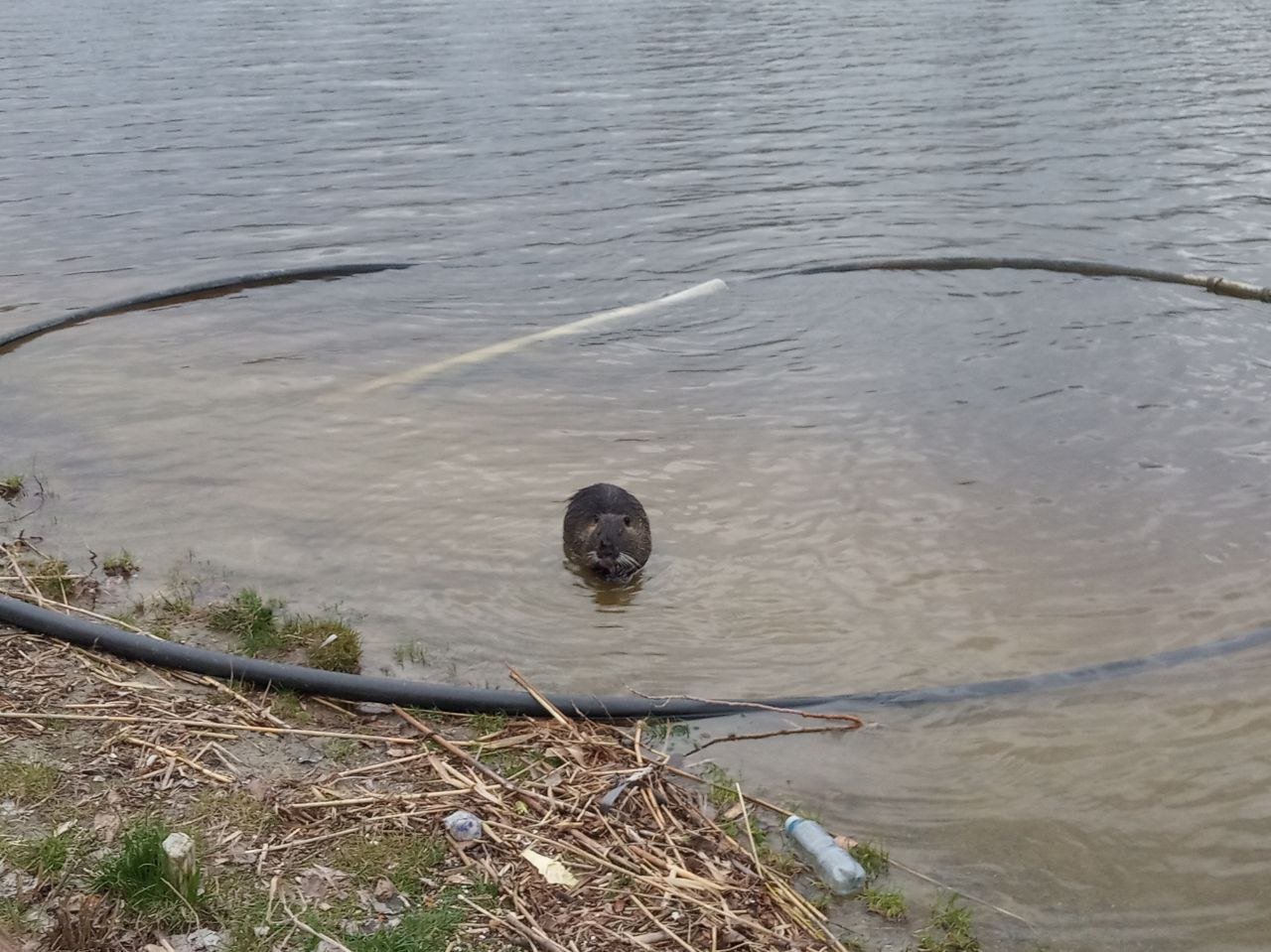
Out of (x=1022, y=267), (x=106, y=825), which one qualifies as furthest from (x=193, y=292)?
(x=106, y=825)

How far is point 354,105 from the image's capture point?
23156 mm

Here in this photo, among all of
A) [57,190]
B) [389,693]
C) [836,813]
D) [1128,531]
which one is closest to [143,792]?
[389,693]

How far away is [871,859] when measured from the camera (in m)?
5.42

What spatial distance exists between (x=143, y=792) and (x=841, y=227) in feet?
40.3

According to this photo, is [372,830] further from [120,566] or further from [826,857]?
[120,566]

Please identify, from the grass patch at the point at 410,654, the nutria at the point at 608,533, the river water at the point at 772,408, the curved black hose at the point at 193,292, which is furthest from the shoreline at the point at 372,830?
the curved black hose at the point at 193,292

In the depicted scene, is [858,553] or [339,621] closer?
[339,621]

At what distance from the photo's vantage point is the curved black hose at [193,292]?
12.7 meters

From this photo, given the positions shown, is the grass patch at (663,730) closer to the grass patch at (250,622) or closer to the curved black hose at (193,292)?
the grass patch at (250,622)

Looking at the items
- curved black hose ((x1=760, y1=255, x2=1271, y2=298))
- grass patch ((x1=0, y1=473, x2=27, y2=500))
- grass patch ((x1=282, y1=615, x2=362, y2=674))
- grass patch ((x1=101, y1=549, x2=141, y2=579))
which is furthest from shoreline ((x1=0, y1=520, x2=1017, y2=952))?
curved black hose ((x1=760, y1=255, x2=1271, y2=298))

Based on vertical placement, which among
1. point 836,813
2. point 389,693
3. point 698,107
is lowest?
point 836,813

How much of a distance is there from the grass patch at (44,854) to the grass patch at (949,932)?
3.20 m

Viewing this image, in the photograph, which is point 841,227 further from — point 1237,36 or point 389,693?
point 1237,36

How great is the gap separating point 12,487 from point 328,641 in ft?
12.3
